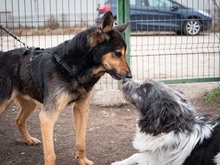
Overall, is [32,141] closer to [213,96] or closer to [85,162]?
[85,162]

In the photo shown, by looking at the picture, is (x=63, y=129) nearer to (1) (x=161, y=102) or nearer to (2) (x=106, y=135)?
(2) (x=106, y=135)

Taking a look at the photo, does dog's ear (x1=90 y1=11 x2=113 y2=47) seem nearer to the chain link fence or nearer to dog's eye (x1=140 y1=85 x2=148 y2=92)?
dog's eye (x1=140 y1=85 x2=148 y2=92)

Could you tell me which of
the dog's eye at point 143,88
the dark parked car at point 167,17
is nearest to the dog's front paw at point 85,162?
the dog's eye at point 143,88

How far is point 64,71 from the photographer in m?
4.49

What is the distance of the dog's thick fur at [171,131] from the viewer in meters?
3.71

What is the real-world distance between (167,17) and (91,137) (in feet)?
12.6

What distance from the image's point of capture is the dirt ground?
5.16m

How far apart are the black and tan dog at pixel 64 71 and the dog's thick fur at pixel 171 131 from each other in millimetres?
579

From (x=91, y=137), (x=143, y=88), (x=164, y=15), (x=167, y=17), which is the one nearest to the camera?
(x=143, y=88)

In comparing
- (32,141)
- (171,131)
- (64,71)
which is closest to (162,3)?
(32,141)

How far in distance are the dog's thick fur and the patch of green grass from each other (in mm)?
3286

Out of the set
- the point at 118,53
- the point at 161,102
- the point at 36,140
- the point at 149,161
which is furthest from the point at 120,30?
the point at 36,140

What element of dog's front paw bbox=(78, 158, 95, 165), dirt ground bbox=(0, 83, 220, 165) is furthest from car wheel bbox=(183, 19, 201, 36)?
dog's front paw bbox=(78, 158, 95, 165)

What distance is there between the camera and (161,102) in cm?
377
